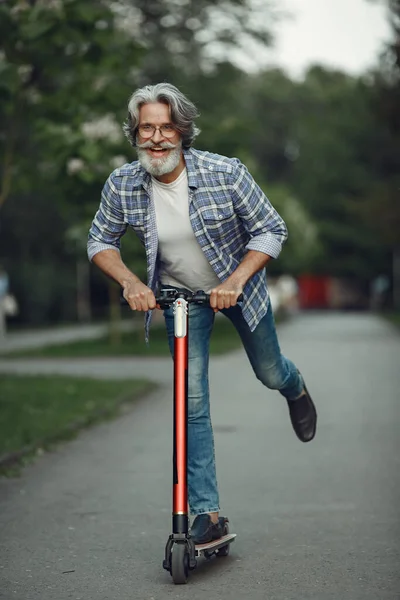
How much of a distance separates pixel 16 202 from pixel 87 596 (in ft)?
118

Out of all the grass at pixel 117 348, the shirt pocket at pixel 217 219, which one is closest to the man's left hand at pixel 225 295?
the shirt pocket at pixel 217 219

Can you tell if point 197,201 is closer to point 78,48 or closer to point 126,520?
point 126,520

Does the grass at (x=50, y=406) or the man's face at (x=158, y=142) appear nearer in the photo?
the man's face at (x=158, y=142)

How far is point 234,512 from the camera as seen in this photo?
6016 millimetres

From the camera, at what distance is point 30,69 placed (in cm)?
1022

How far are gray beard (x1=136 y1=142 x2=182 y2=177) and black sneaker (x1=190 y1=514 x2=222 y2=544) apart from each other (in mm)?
1380

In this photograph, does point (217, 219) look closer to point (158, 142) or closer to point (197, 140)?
point (158, 142)

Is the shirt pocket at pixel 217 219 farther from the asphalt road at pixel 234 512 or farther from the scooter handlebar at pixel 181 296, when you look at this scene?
the asphalt road at pixel 234 512

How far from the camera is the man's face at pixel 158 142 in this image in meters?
4.52

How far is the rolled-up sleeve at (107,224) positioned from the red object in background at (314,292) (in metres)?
75.0

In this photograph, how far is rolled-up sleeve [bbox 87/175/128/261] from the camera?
4.77m

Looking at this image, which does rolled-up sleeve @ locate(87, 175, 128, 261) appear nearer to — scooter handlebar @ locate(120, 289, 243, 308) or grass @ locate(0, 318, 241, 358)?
scooter handlebar @ locate(120, 289, 243, 308)

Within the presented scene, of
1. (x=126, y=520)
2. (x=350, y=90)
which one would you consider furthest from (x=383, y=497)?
(x=350, y=90)

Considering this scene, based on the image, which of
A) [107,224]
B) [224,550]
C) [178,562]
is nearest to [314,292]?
[224,550]
